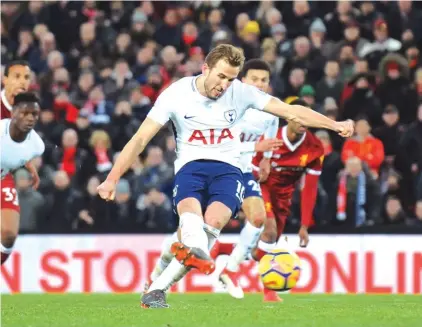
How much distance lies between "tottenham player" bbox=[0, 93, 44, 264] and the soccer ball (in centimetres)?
263

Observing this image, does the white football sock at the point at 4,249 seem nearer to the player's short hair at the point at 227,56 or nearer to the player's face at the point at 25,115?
the player's face at the point at 25,115

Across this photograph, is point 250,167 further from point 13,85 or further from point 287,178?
point 13,85

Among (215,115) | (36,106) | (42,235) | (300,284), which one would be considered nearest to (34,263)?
(42,235)

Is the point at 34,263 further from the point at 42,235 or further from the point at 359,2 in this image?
the point at 359,2

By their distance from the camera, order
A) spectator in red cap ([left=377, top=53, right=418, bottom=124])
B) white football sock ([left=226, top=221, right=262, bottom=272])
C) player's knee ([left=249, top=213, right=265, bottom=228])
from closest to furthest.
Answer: player's knee ([left=249, top=213, right=265, bottom=228])
white football sock ([left=226, top=221, right=262, bottom=272])
spectator in red cap ([left=377, top=53, right=418, bottom=124])

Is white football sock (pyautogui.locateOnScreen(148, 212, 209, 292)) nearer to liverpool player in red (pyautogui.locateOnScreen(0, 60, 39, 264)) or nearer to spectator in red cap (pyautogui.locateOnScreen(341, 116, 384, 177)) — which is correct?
liverpool player in red (pyautogui.locateOnScreen(0, 60, 39, 264))

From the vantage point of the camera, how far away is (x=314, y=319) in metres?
9.43

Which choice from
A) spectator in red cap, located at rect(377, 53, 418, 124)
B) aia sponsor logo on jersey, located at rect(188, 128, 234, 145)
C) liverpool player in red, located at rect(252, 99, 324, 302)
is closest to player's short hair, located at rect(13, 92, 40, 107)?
aia sponsor logo on jersey, located at rect(188, 128, 234, 145)

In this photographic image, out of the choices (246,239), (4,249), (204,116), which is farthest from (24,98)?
(246,239)

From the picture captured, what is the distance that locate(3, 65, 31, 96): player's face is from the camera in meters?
12.8

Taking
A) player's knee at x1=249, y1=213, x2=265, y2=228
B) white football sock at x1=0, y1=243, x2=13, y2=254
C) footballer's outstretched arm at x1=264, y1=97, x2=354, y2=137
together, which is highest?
footballer's outstretched arm at x1=264, y1=97, x2=354, y2=137

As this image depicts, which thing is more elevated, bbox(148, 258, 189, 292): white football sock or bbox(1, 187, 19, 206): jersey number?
bbox(1, 187, 19, 206): jersey number

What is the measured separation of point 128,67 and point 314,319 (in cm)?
1178

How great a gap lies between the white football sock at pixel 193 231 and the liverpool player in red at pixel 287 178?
3742 millimetres
